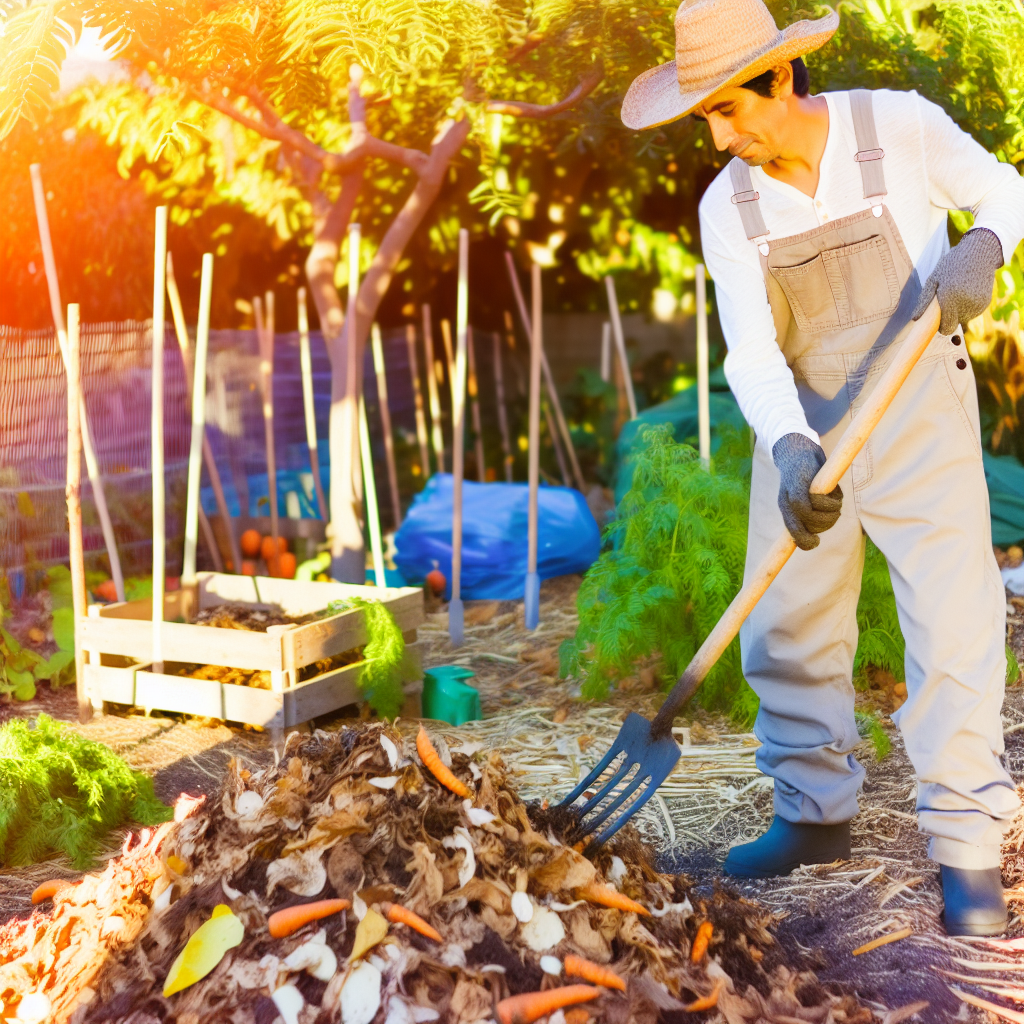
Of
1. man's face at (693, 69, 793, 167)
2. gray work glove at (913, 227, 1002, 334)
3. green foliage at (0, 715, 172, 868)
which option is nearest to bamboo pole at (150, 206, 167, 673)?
green foliage at (0, 715, 172, 868)

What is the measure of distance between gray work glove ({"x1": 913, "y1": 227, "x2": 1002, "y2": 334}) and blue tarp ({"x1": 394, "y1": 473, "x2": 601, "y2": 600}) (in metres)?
3.63

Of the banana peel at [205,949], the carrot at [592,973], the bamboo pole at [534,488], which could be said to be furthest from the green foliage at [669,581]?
the banana peel at [205,949]

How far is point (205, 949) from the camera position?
179cm

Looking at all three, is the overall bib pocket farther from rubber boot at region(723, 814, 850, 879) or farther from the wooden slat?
the wooden slat

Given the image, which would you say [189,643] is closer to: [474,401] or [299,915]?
[299,915]

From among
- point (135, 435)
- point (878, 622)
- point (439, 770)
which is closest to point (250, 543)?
point (135, 435)

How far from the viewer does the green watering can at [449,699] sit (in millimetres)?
3758

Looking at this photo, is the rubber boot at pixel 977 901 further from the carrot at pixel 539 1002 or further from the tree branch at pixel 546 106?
the tree branch at pixel 546 106

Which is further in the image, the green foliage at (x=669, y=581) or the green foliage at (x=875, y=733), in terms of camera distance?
the green foliage at (x=669, y=581)

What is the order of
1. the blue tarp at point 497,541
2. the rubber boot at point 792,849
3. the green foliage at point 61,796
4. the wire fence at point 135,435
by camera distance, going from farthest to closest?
the blue tarp at point 497,541 < the wire fence at point 135,435 < the green foliage at point 61,796 < the rubber boot at point 792,849

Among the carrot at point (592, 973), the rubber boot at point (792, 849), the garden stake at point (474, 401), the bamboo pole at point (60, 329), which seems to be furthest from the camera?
the garden stake at point (474, 401)

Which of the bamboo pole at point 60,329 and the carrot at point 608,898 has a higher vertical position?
the bamboo pole at point 60,329

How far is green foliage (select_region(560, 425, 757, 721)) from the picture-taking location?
11.7 ft

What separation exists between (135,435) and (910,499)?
13.6 feet
